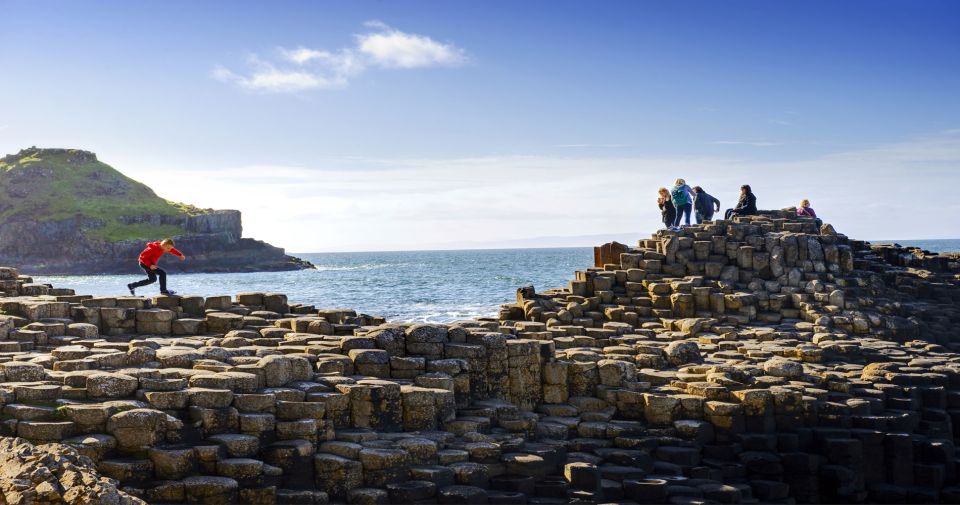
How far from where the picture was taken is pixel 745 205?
32531 millimetres

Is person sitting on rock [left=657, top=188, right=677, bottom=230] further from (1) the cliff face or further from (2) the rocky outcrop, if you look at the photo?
(1) the cliff face

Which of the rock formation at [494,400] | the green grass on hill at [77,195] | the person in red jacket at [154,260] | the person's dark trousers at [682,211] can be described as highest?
the green grass on hill at [77,195]

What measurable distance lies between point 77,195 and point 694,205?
108878mm

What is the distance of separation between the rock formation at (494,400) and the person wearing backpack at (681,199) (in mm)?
4733

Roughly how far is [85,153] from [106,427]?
13788 cm

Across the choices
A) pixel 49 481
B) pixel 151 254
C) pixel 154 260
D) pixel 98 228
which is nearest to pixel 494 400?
pixel 49 481

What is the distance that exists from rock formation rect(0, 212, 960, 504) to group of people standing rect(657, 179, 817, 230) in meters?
4.78

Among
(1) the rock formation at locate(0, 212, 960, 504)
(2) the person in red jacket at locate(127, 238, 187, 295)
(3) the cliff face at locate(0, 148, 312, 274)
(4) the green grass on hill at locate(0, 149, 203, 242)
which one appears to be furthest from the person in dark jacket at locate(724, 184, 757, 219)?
(4) the green grass on hill at locate(0, 149, 203, 242)

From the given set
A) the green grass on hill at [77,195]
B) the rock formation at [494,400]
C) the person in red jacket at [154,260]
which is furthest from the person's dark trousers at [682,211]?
the green grass on hill at [77,195]

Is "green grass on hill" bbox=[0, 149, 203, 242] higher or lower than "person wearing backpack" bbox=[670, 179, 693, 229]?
higher

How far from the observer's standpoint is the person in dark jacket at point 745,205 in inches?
1280

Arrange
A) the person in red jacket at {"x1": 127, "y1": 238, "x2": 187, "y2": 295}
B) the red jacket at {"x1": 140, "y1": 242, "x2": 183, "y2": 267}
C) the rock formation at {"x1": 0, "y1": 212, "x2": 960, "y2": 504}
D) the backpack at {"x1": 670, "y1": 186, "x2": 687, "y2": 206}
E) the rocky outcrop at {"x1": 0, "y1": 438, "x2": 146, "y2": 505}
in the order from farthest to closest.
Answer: the backpack at {"x1": 670, "y1": 186, "x2": 687, "y2": 206}, the red jacket at {"x1": 140, "y1": 242, "x2": 183, "y2": 267}, the person in red jacket at {"x1": 127, "y1": 238, "x2": 187, "y2": 295}, the rock formation at {"x1": 0, "y1": 212, "x2": 960, "y2": 504}, the rocky outcrop at {"x1": 0, "y1": 438, "x2": 146, "y2": 505}

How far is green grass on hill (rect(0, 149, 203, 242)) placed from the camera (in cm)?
11350

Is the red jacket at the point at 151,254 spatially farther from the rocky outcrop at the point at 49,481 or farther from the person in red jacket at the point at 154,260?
the rocky outcrop at the point at 49,481
